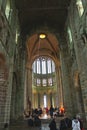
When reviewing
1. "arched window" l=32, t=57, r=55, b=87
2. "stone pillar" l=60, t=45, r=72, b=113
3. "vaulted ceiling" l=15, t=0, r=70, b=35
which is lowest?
"stone pillar" l=60, t=45, r=72, b=113

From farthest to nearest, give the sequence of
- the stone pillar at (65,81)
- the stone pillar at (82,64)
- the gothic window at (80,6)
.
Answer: the stone pillar at (65,81) → the gothic window at (80,6) → the stone pillar at (82,64)

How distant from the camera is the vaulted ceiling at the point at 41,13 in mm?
16031

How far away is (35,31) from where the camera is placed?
1978 cm

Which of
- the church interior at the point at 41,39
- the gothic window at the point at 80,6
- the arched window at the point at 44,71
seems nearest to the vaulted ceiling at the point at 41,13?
the church interior at the point at 41,39

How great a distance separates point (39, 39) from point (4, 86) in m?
15.2

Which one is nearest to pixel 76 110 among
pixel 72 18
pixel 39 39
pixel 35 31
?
pixel 72 18

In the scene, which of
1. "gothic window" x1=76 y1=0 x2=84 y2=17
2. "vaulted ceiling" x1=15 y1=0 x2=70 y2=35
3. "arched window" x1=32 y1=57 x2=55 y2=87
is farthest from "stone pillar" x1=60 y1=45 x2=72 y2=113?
"arched window" x1=32 y1=57 x2=55 y2=87

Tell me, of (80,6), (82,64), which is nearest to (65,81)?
(82,64)

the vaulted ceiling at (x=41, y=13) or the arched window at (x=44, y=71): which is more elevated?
the vaulted ceiling at (x=41, y=13)

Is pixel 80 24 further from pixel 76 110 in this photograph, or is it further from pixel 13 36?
pixel 76 110

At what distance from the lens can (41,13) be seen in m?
17.8

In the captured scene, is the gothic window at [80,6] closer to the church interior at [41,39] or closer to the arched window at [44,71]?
the church interior at [41,39]

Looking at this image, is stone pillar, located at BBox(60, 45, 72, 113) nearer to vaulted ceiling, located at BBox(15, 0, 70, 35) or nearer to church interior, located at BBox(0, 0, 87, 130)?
church interior, located at BBox(0, 0, 87, 130)

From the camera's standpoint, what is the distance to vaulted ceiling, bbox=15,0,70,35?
16.0m
